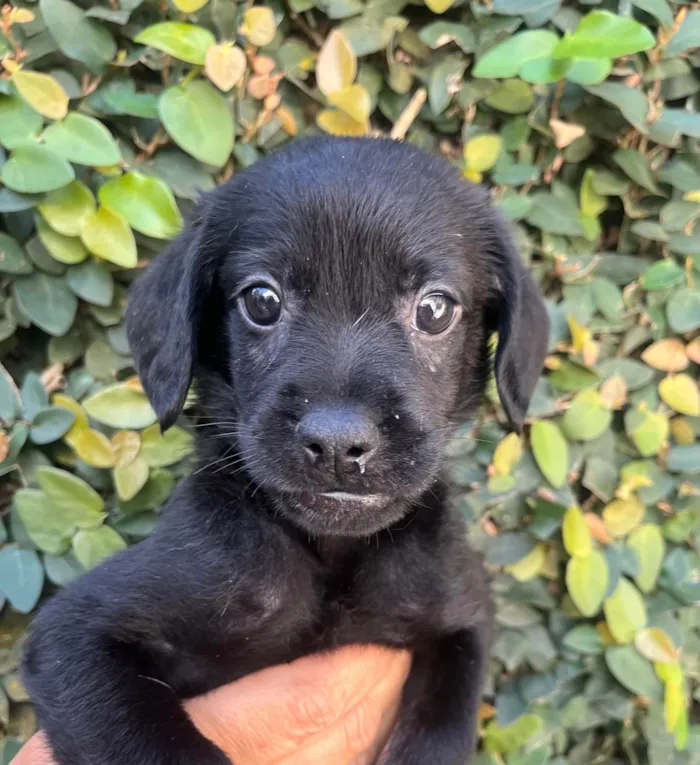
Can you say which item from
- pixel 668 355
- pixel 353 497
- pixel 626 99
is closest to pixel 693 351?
pixel 668 355

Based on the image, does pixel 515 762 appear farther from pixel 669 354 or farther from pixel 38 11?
pixel 38 11

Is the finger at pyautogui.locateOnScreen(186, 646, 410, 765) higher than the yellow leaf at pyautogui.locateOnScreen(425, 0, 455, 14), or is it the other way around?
the yellow leaf at pyautogui.locateOnScreen(425, 0, 455, 14)

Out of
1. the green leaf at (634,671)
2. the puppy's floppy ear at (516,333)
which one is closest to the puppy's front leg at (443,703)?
the puppy's floppy ear at (516,333)

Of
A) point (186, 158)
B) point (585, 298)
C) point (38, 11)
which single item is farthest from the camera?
point (585, 298)

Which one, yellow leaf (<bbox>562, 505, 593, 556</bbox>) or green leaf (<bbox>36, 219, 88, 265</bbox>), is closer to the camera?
green leaf (<bbox>36, 219, 88, 265</bbox>)

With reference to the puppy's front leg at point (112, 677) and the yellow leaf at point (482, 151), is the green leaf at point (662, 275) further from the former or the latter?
the puppy's front leg at point (112, 677)

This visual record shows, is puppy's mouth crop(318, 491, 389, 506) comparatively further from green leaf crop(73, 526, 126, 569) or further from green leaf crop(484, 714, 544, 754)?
green leaf crop(484, 714, 544, 754)

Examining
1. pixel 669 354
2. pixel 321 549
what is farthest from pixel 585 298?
pixel 321 549

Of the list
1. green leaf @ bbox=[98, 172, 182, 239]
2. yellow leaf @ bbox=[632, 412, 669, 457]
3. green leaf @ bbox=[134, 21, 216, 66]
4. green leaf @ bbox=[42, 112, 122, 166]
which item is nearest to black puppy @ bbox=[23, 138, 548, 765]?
green leaf @ bbox=[98, 172, 182, 239]
